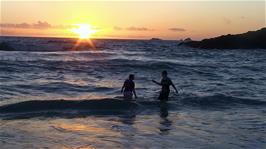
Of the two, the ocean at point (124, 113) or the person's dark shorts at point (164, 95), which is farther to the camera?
the person's dark shorts at point (164, 95)

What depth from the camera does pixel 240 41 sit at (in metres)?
80.8

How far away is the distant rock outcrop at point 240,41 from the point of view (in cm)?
7819

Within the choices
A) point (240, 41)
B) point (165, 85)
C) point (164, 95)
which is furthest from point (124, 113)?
point (240, 41)

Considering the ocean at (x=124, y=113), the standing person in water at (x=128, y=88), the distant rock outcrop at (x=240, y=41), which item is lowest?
the ocean at (x=124, y=113)

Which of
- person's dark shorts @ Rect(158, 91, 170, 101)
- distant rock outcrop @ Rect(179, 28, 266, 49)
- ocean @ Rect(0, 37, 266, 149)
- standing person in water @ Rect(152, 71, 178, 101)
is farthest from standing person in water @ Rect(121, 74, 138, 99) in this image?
distant rock outcrop @ Rect(179, 28, 266, 49)

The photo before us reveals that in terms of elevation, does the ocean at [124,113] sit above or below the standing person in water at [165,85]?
below

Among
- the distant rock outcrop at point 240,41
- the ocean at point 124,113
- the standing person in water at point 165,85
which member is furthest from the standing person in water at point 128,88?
the distant rock outcrop at point 240,41

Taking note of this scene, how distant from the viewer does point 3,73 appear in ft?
92.4

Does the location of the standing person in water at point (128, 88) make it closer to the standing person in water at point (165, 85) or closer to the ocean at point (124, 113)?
the ocean at point (124, 113)

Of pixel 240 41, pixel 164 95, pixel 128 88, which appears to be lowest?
pixel 164 95

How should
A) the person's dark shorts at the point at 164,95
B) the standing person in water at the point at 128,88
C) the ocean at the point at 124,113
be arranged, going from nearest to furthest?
the ocean at the point at 124,113 < the standing person in water at the point at 128,88 < the person's dark shorts at the point at 164,95

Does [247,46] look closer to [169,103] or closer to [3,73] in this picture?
[3,73]

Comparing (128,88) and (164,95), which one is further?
(164,95)

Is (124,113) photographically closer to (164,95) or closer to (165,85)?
(165,85)
